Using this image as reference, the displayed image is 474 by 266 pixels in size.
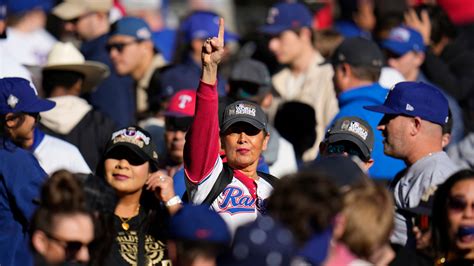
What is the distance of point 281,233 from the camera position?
4.90 meters

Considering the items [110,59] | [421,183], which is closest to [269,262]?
[421,183]

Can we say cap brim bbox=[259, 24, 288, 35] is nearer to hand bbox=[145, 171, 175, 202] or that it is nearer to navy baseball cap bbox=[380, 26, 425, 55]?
navy baseball cap bbox=[380, 26, 425, 55]

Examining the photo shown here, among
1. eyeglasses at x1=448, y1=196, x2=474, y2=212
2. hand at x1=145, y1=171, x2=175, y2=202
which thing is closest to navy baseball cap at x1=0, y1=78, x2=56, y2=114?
hand at x1=145, y1=171, x2=175, y2=202

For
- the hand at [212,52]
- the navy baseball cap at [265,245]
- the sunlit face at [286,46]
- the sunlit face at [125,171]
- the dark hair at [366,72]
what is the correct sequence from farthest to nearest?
the sunlit face at [286,46] → the dark hair at [366,72] → the sunlit face at [125,171] → the hand at [212,52] → the navy baseball cap at [265,245]

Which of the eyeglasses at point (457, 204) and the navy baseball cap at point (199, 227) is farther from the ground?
the navy baseball cap at point (199, 227)

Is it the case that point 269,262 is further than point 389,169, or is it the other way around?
point 389,169

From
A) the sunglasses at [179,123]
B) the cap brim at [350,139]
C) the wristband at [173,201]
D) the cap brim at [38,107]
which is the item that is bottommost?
the sunglasses at [179,123]

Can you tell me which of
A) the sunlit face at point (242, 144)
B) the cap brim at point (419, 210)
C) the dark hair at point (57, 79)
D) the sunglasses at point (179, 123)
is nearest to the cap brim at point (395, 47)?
the sunglasses at point (179, 123)

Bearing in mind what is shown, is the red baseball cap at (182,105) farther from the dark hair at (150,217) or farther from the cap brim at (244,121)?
the cap brim at (244,121)

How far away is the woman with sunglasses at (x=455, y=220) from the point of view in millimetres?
5992

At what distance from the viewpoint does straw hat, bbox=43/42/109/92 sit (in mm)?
9469

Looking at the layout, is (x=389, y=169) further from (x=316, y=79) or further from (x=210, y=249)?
(x=210, y=249)

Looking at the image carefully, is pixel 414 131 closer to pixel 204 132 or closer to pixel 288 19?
pixel 204 132

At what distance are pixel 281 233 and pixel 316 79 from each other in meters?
5.40
